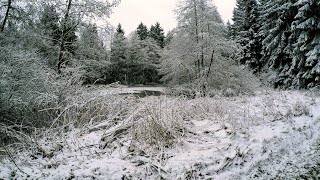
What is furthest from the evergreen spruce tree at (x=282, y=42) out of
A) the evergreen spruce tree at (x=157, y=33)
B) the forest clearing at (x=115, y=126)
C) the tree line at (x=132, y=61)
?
the evergreen spruce tree at (x=157, y=33)

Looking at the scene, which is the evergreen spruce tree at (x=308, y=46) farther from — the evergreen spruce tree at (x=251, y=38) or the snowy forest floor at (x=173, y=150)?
the evergreen spruce tree at (x=251, y=38)

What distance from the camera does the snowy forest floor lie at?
336cm

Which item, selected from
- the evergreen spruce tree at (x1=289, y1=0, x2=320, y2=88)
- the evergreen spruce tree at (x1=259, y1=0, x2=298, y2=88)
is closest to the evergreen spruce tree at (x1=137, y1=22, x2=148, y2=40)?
the evergreen spruce tree at (x1=259, y1=0, x2=298, y2=88)

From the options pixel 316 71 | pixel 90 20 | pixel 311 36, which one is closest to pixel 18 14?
pixel 90 20

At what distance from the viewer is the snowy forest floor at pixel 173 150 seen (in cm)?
336

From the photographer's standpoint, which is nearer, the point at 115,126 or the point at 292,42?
the point at 115,126

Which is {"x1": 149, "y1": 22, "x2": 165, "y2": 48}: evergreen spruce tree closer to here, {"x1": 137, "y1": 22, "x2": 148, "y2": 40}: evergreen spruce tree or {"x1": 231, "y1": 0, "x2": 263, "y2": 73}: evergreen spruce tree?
{"x1": 137, "y1": 22, "x2": 148, "y2": 40}: evergreen spruce tree

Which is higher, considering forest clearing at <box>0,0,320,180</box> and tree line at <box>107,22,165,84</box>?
tree line at <box>107,22,165,84</box>

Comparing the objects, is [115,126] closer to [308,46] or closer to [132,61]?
[308,46]

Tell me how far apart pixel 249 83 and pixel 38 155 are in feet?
56.4

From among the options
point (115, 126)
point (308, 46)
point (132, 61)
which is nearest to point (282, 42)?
point (308, 46)

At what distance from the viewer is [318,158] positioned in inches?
145

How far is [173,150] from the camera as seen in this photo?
401cm

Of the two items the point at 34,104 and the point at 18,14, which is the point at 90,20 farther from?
the point at 34,104
